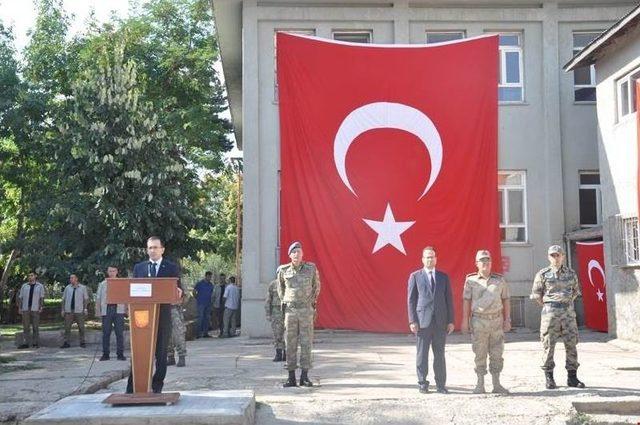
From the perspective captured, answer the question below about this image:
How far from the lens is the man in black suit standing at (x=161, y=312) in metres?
8.45

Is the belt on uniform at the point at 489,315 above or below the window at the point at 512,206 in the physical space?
below

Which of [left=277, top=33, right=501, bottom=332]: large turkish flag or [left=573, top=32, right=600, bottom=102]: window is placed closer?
[left=277, top=33, right=501, bottom=332]: large turkish flag

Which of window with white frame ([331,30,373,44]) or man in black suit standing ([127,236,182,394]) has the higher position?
window with white frame ([331,30,373,44])

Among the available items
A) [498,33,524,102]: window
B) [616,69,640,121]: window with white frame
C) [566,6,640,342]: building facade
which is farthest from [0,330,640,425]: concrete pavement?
[498,33,524,102]: window

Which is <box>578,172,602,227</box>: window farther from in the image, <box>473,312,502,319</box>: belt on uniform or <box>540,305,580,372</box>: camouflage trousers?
<box>473,312,502,319</box>: belt on uniform

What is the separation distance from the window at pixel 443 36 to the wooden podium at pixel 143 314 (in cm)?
1528

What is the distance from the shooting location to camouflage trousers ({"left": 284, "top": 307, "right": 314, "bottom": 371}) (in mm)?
10125

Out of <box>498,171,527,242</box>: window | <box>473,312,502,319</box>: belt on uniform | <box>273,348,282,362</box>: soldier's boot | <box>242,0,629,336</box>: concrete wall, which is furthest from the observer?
<box>498,171,527,242</box>: window

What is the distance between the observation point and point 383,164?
61.4 ft

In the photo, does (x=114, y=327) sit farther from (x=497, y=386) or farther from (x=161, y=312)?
(x=497, y=386)

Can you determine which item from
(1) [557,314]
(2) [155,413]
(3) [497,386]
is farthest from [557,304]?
(2) [155,413]

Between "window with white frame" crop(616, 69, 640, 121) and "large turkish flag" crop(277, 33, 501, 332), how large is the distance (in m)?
3.09

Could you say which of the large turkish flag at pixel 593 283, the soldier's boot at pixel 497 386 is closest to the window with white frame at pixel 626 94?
the large turkish flag at pixel 593 283

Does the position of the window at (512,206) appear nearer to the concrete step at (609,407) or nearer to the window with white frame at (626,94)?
the window with white frame at (626,94)
